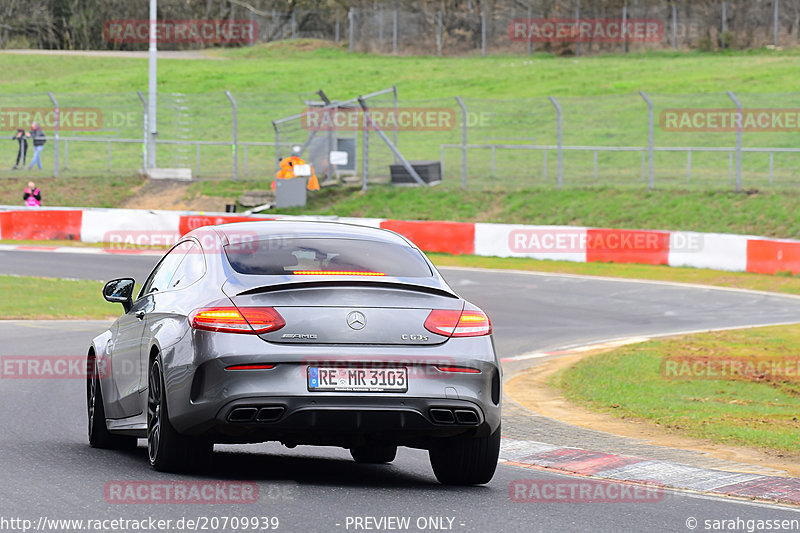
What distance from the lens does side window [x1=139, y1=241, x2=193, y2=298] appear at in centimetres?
841

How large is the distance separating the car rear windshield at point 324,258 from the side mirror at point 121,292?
1359 millimetres

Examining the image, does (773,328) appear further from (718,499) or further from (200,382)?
(200,382)

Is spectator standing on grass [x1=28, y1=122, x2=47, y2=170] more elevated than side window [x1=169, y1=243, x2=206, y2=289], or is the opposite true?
spectator standing on grass [x1=28, y1=122, x2=47, y2=170]

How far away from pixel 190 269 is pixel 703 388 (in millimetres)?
7063

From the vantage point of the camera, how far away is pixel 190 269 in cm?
801

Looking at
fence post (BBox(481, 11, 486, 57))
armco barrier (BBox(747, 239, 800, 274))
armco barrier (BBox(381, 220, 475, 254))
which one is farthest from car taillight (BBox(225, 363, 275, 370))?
fence post (BBox(481, 11, 486, 57))

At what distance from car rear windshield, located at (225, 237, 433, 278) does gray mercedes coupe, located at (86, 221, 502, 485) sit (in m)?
0.01

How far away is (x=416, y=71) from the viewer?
61156 millimetres

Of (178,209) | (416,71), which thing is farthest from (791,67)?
(178,209)

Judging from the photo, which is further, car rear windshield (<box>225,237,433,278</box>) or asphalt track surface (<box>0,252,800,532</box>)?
car rear windshield (<box>225,237,433,278</box>)

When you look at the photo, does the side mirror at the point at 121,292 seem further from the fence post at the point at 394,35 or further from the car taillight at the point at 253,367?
the fence post at the point at 394,35

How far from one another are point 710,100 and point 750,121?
4.38 metres

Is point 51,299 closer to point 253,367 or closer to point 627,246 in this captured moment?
point 627,246

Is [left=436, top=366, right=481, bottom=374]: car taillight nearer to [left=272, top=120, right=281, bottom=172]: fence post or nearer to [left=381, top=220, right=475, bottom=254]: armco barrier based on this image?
[left=381, top=220, right=475, bottom=254]: armco barrier
